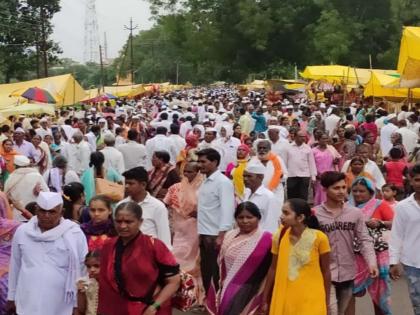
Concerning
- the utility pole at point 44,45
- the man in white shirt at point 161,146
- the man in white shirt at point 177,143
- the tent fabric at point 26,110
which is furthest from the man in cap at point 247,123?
the utility pole at point 44,45

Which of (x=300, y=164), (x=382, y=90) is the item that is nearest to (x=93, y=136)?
(x=300, y=164)

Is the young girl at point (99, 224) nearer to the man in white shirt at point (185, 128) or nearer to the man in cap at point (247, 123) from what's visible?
the man in white shirt at point (185, 128)

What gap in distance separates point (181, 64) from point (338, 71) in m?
70.1

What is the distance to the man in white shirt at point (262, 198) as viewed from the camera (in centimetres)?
692

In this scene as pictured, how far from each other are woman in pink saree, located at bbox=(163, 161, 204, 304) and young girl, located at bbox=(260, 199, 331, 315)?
2.50 metres

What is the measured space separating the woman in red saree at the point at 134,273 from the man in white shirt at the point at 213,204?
8.74ft

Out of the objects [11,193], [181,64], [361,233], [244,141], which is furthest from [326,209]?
[181,64]

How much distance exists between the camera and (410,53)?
1326 cm

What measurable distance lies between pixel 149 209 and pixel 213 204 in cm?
147

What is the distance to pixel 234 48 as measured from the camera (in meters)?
60.0

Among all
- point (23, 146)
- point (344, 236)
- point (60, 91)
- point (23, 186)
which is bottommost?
point (60, 91)

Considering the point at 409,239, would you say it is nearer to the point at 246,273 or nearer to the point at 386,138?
the point at 246,273

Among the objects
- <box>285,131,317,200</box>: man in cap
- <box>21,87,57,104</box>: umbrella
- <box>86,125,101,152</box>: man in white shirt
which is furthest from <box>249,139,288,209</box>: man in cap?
<box>21,87,57,104</box>: umbrella

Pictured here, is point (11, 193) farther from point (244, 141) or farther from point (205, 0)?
point (205, 0)
